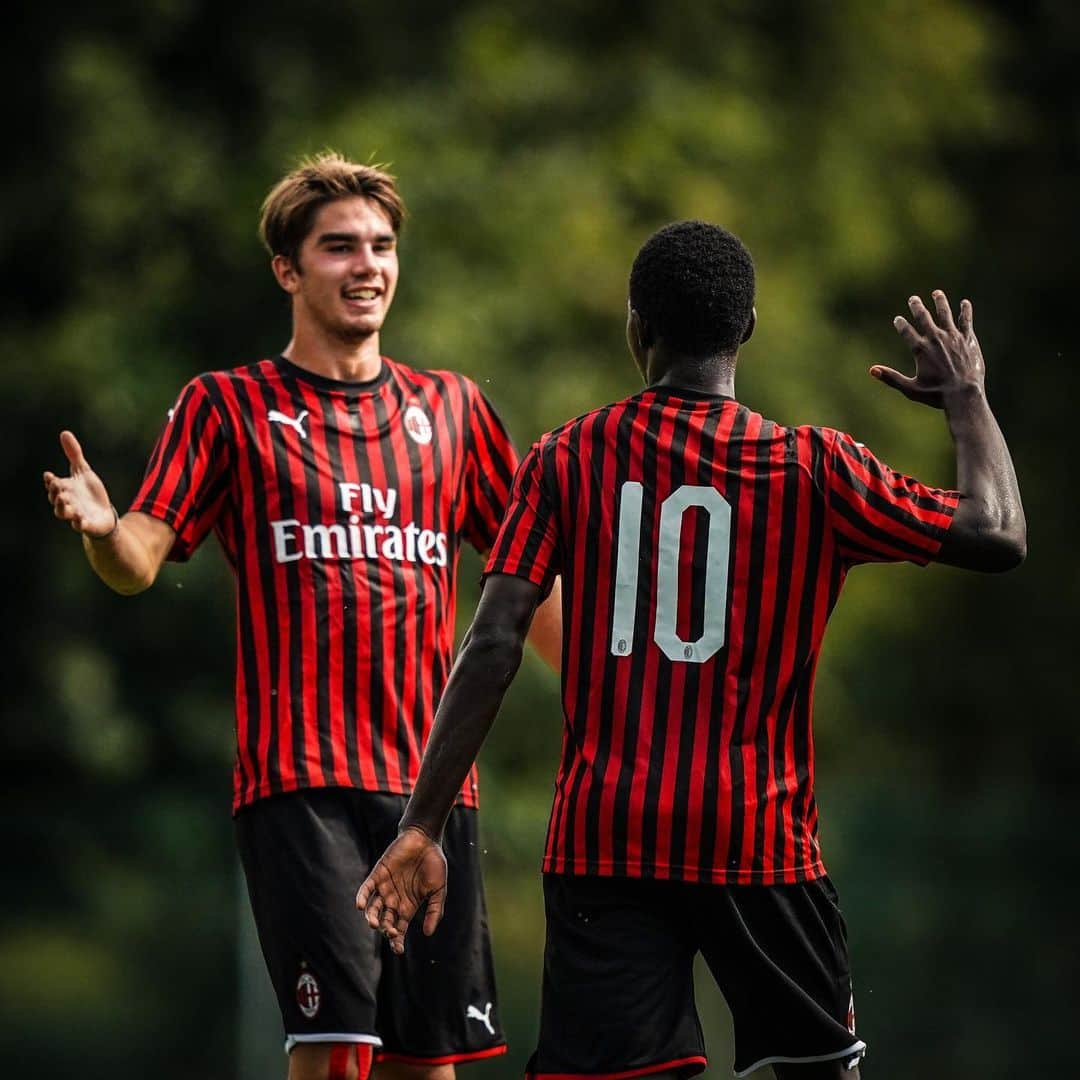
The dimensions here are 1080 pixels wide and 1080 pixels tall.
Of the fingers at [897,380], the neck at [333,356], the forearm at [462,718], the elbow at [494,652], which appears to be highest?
the neck at [333,356]

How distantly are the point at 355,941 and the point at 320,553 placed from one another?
0.93 m

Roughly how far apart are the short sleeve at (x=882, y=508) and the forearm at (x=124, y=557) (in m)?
1.74

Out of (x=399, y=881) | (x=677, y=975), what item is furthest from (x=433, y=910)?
(x=677, y=975)

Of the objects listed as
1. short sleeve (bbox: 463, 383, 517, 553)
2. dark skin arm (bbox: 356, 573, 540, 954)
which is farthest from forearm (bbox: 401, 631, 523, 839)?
short sleeve (bbox: 463, 383, 517, 553)

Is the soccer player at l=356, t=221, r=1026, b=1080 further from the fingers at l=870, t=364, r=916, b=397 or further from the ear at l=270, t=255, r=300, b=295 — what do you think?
the ear at l=270, t=255, r=300, b=295

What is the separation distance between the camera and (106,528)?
4863mm

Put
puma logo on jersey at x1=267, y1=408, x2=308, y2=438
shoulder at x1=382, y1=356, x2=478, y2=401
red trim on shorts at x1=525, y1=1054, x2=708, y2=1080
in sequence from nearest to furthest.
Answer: red trim on shorts at x1=525, y1=1054, x2=708, y2=1080 → puma logo on jersey at x1=267, y1=408, x2=308, y2=438 → shoulder at x1=382, y1=356, x2=478, y2=401

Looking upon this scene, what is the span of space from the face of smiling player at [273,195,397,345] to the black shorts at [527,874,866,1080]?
1.93 meters

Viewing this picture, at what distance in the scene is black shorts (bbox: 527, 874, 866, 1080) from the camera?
3.87 metres

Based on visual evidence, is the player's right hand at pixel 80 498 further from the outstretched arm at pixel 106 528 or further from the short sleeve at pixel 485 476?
the short sleeve at pixel 485 476

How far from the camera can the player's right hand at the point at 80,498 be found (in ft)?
15.5

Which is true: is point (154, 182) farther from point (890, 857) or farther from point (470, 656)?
point (470, 656)

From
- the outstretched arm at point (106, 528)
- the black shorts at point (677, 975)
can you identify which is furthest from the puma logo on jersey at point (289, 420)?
the black shorts at point (677, 975)

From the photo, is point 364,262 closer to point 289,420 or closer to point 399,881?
point 289,420
